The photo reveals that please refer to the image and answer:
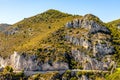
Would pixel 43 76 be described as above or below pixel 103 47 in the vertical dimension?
below

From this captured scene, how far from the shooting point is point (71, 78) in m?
169

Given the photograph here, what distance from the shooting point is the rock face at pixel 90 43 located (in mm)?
173125

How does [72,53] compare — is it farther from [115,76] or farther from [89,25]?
[115,76]

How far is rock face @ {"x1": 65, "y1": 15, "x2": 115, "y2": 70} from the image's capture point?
17312cm

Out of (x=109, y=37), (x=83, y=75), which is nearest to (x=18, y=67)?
(x=83, y=75)

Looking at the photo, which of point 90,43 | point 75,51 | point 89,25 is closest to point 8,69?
point 75,51

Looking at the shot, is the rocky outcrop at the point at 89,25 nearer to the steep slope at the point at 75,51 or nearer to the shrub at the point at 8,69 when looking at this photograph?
the steep slope at the point at 75,51

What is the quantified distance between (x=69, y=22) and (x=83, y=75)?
1514 inches

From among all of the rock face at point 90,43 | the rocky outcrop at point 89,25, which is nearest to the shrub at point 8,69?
the rock face at point 90,43

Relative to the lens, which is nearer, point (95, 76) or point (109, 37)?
point (95, 76)

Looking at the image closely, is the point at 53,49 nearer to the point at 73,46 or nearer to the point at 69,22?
the point at 73,46

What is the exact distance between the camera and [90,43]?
181 metres

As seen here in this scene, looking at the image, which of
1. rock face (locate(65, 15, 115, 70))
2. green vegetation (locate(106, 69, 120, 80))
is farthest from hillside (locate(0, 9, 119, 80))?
green vegetation (locate(106, 69, 120, 80))

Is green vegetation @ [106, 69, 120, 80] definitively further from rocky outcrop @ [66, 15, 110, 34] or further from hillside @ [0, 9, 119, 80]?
rocky outcrop @ [66, 15, 110, 34]
